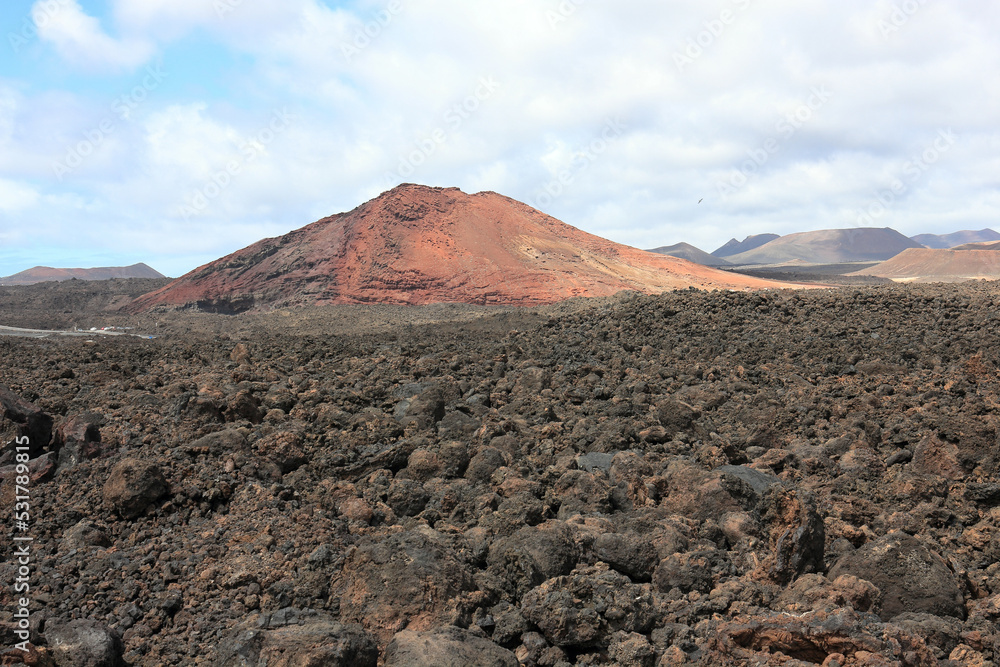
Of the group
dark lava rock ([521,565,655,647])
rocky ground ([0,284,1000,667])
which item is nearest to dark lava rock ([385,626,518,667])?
rocky ground ([0,284,1000,667])

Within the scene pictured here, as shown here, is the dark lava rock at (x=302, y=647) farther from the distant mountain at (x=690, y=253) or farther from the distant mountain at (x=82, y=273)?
the distant mountain at (x=690, y=253)

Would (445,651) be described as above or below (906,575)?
above

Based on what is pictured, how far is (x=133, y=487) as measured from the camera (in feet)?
16.9

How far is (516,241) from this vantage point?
148 ft

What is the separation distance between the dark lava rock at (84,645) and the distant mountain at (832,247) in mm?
165523

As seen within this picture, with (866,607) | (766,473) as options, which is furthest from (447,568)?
(766,473)

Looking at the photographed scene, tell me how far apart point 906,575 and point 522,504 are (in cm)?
281

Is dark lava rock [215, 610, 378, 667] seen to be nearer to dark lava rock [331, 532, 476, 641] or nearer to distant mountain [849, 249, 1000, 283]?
dark lava rock [331, 532, 476, 641]

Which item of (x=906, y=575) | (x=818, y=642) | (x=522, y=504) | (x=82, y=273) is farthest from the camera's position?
(x=82, y=273)

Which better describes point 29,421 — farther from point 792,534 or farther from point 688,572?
point 792,534

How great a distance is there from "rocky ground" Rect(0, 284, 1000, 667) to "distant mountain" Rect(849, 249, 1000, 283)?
76.4m

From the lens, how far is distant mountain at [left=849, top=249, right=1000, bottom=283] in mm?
76188

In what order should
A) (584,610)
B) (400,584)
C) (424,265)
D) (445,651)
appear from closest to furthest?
(445,651), (584,610), (400,584), (424,265)

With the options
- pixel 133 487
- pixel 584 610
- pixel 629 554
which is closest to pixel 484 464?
pixel 629 554
